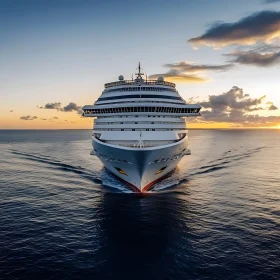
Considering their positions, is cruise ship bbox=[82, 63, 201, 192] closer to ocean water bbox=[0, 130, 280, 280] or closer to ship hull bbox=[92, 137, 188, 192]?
ship hull bbox=[92, 137, 188, 192]

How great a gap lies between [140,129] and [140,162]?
7844 mm

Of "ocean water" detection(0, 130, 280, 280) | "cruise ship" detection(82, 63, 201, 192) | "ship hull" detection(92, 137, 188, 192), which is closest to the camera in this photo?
"ocean water" detection(0, 130, 280, 280)

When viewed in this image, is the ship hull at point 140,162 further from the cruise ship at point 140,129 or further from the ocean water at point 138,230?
the ocean water at point 138,230

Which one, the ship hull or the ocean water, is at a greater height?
the ship hull

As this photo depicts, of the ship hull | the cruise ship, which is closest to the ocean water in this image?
the ship hull

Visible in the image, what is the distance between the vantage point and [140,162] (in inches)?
1372

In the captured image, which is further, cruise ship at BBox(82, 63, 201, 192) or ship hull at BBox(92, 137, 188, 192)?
cruise ship at BBox(82, 63, 201, 192)

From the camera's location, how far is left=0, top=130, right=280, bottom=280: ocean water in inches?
821

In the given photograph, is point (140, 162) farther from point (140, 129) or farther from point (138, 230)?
point (138, 230)

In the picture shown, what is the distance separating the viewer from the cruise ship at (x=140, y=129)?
1427 inches

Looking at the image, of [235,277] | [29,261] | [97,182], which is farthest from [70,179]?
[235,277]

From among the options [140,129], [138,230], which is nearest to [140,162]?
[140,129]

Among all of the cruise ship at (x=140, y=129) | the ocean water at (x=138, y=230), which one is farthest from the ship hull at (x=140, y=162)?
the ocean water at (x=138, y=230)

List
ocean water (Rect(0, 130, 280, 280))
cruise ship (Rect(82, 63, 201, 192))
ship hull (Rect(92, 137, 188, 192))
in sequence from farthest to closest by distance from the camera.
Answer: cruise ship (Rect(82, 63, 201, 192)) → ship hull (Rect(92, 137, 188, 192)) → ocean water (Rect(0, 130, 280, 280))
